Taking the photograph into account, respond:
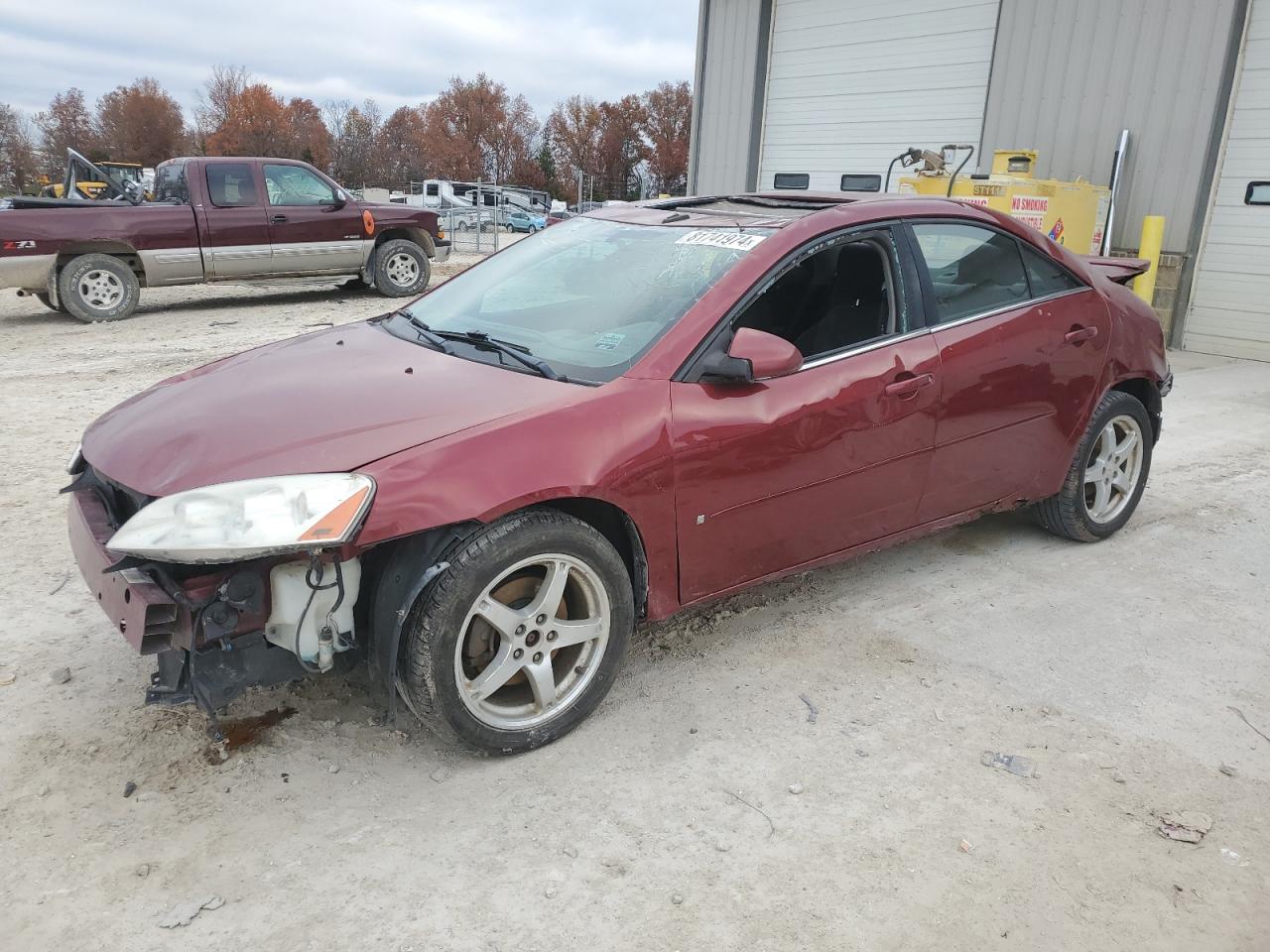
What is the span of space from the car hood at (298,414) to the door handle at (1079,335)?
7.88 ft

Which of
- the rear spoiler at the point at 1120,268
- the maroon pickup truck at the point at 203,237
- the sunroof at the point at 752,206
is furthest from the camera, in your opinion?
the maroon pickup truck at the point at 203,237

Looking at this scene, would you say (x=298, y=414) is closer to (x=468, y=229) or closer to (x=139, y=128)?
(x=468, y=229)

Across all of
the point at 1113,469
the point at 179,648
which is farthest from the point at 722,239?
the point at 1113,469

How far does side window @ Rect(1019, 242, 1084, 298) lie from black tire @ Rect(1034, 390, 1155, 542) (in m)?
0.59

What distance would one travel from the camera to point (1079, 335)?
159 inches

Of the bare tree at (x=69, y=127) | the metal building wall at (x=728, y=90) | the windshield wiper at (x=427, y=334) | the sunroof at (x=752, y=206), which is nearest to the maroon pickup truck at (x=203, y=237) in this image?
the metal building wall at (x=728, y=90)

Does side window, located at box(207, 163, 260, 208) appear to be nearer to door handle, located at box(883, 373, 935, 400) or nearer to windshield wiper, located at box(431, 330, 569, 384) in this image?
windshield wiper, located at box(431, 330, 569, 384)

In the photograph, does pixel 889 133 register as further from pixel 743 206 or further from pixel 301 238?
pixel 743 206

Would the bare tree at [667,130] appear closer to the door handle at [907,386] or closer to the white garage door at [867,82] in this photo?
the white garage door at [867,82]

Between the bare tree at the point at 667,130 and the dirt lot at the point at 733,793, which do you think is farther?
the bare tree at the point at 667,130

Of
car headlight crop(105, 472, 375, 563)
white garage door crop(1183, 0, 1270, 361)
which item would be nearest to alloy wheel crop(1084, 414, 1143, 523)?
car headlight crop(105, 472, 375, 563)

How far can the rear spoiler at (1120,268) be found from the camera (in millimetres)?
4688

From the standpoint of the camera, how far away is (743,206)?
12.7 feet

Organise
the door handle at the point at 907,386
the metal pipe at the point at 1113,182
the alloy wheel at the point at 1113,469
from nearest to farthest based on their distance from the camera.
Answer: the door handle at the point at 907,386, the alloy wheel at the point at 1113,469, the metal pipe at the point at 1113,182
